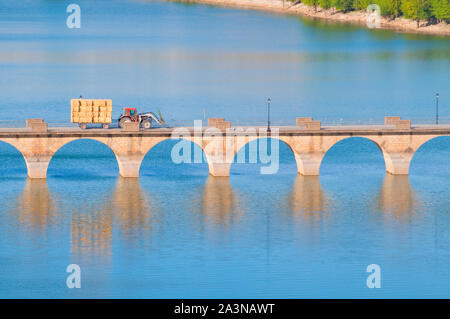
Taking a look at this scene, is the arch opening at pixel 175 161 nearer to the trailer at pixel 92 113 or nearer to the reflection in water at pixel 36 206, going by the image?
the trailer at pixel 92 113

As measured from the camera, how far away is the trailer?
459ft

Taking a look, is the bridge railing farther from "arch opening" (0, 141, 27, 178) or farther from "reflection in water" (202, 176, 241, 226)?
"reflection in water" (202, 176, 241, 226)

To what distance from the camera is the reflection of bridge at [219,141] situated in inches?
5369

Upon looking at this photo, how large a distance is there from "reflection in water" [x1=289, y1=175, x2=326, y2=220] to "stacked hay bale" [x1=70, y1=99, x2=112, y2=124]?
2394 cm

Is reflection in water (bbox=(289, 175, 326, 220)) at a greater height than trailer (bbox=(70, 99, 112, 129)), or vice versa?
trailer (bbox=(70, 99, 112, 129))

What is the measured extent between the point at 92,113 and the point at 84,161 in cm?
1536

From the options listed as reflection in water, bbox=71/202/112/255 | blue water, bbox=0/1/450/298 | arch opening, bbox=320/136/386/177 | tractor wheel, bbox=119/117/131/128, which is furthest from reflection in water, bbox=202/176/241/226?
arch opening, bbox=320/136/386/177

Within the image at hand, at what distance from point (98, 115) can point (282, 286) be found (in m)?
43.9

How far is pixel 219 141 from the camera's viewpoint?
138875mm

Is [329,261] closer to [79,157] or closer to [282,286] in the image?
[282,286]
